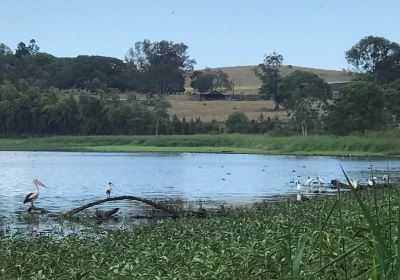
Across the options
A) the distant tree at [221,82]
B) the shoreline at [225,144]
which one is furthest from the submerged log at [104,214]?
the distant tree at [221,82]

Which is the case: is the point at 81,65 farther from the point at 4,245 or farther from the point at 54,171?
the point at 4,245

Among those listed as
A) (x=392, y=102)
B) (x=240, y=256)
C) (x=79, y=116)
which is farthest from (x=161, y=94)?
(x=240, y=256)

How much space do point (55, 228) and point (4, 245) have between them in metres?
6.72

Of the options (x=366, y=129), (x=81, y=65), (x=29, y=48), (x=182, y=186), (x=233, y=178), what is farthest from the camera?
(x=29, y=48)

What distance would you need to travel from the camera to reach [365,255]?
553 centimetres

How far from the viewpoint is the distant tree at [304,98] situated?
291 feet

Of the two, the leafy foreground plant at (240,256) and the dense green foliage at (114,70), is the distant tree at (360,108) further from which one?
the leafy foreground plant at (240,256)

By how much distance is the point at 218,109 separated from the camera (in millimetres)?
110938

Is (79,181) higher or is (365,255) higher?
(365,255)

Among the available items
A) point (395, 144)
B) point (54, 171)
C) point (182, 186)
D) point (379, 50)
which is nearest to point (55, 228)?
point (182, 186)

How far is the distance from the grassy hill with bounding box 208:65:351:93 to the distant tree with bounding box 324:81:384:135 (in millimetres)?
54970

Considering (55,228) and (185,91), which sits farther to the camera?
(185,91)

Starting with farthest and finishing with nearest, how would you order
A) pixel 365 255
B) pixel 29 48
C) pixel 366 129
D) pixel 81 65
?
1. pixel 29 48
2. pixel 81 65
3. pixel 366 129
4. pixel 365 255

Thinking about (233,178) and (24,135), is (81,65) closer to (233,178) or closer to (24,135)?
(24,135)
